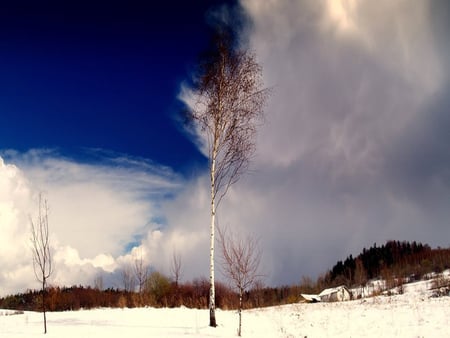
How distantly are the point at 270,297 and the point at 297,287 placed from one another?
410 inches

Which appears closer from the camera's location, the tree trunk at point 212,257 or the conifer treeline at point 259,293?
the tree trunk at point 212,257

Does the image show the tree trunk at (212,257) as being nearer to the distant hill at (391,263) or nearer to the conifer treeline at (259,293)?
the conifer treeline at (259,293)

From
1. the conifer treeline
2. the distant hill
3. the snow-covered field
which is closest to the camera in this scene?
the snow-covered field

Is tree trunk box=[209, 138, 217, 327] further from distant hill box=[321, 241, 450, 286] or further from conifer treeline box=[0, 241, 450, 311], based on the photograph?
distant hill box=[321, 241, 450, 286]

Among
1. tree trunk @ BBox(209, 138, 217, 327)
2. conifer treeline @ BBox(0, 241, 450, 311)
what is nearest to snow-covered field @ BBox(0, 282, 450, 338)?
tree trunk @ BBox(209, 138, 217, 327)

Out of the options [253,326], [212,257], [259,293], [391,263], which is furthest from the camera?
[391,263]

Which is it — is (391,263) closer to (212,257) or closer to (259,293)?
(259,293)

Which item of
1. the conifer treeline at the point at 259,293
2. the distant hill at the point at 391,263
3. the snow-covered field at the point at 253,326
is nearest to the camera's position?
the snow-covered field at the point at 253,326

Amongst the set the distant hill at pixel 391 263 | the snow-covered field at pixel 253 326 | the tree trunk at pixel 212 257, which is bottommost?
the distant hill at pixel 391 263

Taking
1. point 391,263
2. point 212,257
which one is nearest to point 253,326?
point 212,257

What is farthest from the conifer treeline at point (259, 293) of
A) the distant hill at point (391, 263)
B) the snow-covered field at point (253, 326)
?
the snow-covered field at point (253, 326)

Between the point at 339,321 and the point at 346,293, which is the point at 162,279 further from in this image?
the point at 346,293

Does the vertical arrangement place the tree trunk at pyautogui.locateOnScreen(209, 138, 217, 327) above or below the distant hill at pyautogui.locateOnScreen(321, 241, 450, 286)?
above

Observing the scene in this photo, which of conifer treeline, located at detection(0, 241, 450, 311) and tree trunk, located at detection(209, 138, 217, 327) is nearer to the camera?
tree trunk, located at detection(209, 138, 217, 327)
